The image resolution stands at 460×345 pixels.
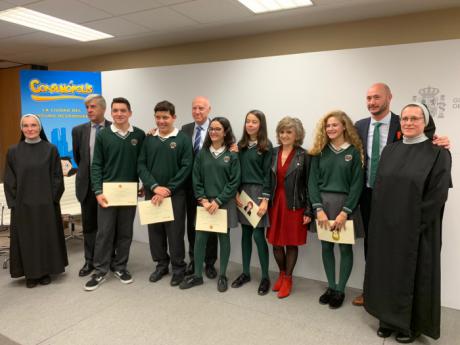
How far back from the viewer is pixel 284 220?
2.85 m

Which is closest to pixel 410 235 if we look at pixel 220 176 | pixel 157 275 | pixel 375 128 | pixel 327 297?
pixel 375 128

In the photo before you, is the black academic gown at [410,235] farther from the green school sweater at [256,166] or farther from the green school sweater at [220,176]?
the green school sweater at [220,176]

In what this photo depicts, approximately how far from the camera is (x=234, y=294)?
9.94 ft

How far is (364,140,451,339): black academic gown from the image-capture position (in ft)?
7.07

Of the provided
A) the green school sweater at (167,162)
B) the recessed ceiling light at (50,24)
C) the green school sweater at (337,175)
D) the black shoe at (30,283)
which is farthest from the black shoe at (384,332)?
the recessed ceiling light at (50,24)

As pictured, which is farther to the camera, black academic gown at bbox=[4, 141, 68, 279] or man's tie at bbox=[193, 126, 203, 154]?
man's tie at bbox=[193, 126, 203, 154]

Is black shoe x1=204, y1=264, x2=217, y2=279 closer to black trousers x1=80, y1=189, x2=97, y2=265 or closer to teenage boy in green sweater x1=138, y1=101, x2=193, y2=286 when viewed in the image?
teenage boy in green sweater x1=138, y1=101, x2=193, y2=286

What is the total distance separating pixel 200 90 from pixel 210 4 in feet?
2.88

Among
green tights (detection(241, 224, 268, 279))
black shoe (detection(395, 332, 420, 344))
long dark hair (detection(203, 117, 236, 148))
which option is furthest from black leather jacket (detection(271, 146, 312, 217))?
black shoe (detection(395, 332, 420, 344))

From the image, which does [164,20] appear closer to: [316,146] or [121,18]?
[121,18]

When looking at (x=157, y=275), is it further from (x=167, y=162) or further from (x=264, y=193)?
(x=264, y=193)

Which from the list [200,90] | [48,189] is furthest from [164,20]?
[48,189]

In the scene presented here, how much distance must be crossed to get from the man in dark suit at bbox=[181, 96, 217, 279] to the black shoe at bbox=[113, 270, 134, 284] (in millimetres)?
537

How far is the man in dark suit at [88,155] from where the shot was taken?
3242mm
